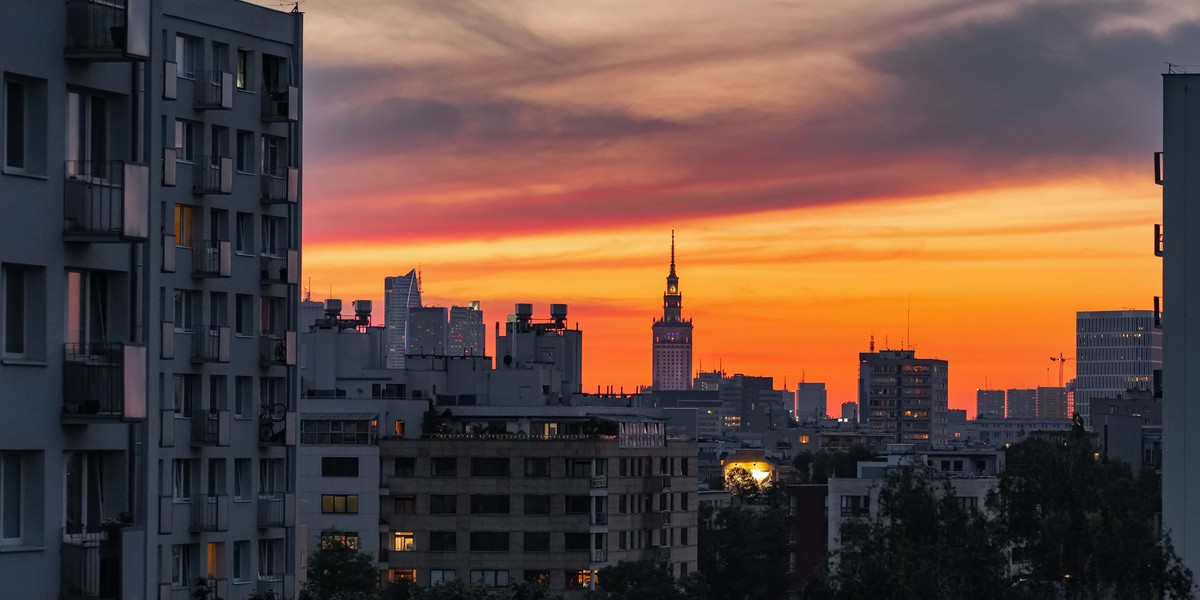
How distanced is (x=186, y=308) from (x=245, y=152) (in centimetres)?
785

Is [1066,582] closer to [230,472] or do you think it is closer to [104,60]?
[230,472]

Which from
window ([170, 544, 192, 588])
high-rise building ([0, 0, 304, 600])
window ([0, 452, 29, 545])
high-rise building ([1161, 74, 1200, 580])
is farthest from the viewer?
high-rise building ([1161, 74, 1200, 580])

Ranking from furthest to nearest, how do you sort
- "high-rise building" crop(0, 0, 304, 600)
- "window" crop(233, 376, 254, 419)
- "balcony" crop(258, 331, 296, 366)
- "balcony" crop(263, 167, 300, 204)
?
1. "balcony" crop(263, 167, 300, 204)
2. "balcony" crop(258, 331, 296, 366)
3. "window" crop(233, 376, 254, 419)
4. "high-rise building" crop(0, 0, 304, 600)

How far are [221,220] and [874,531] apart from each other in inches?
1292

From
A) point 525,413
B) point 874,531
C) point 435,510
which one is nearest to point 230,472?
point 874,531

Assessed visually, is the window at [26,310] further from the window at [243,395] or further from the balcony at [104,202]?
the window at [243,395]

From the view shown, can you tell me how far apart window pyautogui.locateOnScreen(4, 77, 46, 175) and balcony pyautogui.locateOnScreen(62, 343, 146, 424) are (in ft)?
9.18

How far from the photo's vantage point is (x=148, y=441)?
32.4m

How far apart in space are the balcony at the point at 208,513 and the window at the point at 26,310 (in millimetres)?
53023

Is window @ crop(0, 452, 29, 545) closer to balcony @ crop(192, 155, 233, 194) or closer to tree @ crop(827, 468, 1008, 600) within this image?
tree @ crop(827, 468, 1008, 600)

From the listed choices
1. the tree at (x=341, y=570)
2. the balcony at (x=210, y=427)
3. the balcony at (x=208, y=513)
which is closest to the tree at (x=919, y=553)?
the balcony at (x=208, y=513)

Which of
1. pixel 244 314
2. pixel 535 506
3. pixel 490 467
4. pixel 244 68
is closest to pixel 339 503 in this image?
pixel 490 467

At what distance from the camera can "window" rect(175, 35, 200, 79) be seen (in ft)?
278

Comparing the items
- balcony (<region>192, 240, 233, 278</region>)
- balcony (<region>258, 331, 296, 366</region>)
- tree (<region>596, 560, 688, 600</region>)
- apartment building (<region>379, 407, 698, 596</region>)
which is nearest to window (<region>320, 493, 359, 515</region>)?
apartment building (<region>379, 407, 698, 596</region>)
